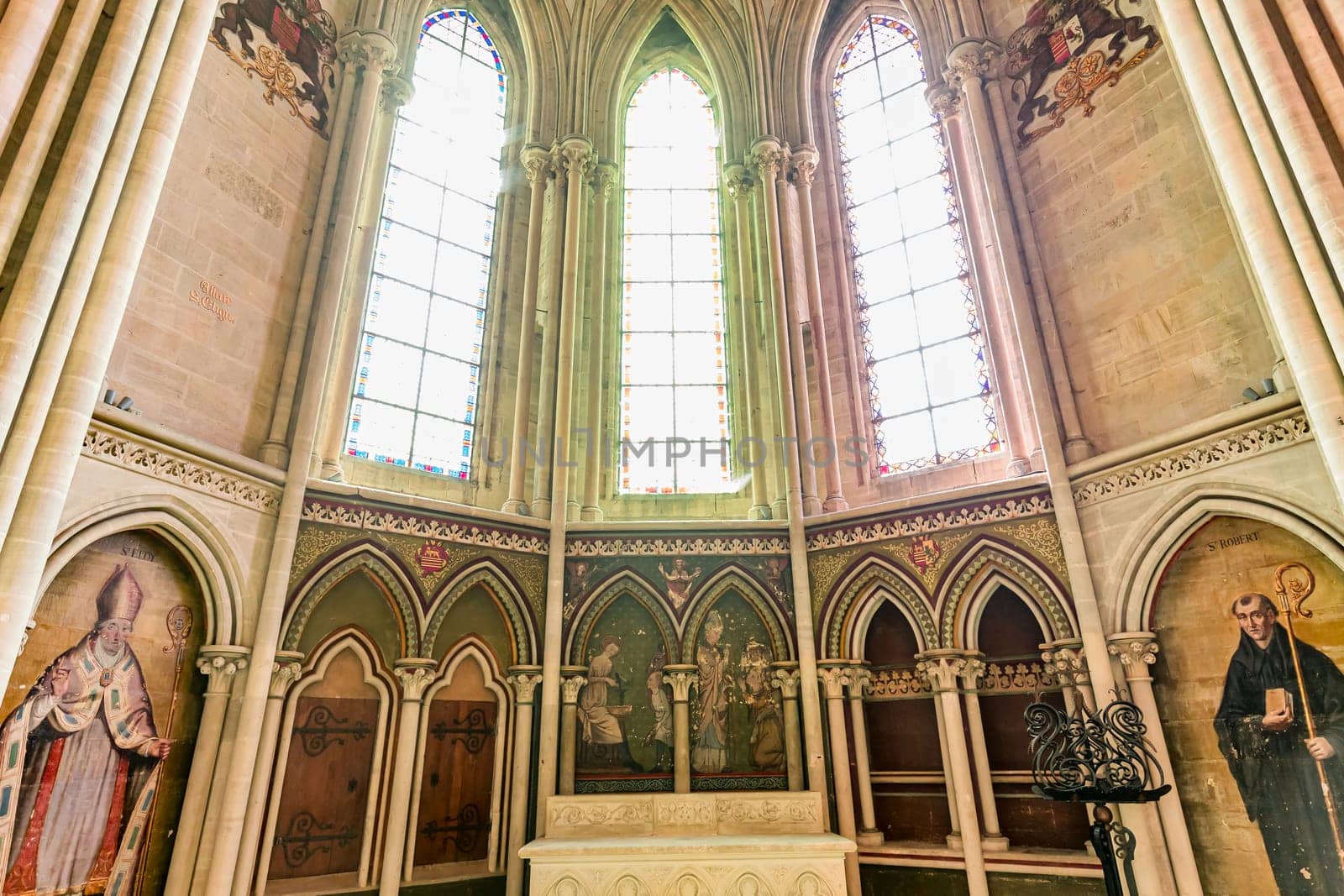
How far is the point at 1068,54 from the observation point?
9086 mm

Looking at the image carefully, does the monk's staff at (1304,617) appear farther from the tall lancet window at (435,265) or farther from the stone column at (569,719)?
the tall lancet window at (435,265)

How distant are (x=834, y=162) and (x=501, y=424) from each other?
250 inches

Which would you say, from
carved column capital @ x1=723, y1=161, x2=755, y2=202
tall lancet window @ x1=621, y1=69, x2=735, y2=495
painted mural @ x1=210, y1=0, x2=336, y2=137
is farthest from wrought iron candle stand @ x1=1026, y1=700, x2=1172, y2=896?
painted mural @ x1=210, y1=0, x2=336, y2=137

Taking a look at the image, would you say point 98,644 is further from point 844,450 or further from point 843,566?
point 844,450

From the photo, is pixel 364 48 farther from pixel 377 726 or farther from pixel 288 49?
pixel 377 726

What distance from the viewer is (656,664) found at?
8.95 metres

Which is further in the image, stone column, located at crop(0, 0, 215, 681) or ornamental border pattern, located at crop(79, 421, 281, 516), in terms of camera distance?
ornamental border pattern, located at crop(79, 421, 281, 516)

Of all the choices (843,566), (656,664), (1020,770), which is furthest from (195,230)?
(1020,770)

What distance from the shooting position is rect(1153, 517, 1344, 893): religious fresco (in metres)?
6.11

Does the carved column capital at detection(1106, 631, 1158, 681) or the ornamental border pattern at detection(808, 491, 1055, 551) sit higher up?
the ornamental border pattern at detection(808, 491, 1055, 551)

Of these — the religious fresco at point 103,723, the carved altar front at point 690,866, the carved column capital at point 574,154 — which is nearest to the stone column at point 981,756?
the carved altar front at point 690,866

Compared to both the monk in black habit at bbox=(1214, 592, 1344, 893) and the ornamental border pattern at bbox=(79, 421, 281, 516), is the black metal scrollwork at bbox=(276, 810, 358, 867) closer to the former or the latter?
the ornamental border pattern at bbox=(79, 421, 281, 516)

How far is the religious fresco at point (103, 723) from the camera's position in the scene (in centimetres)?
577

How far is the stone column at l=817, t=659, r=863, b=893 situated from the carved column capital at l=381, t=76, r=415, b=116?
873 cm
